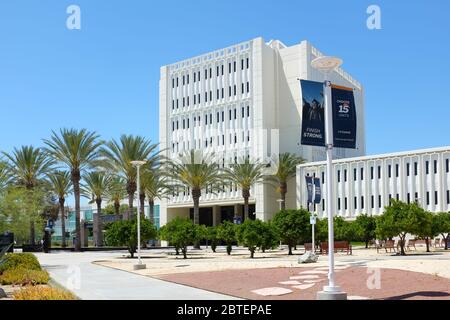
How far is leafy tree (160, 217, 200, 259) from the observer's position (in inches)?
1535

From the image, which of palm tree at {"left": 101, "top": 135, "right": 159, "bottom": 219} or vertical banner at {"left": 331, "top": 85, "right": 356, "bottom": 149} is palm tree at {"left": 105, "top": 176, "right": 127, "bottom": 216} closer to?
palm tree at {"left": 101, "top": 135, "right": 159, "bottom": 219}

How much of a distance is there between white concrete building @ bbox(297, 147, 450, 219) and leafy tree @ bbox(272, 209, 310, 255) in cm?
2432

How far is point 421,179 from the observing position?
6212 centimetres

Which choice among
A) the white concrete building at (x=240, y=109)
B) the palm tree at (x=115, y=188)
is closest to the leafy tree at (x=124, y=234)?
the palm tree at (x=115, y=188)

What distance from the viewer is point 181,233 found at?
3900cm

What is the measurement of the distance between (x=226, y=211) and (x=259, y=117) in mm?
16062

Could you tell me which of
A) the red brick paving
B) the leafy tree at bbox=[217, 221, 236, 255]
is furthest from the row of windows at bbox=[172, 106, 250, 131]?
the red brick paving

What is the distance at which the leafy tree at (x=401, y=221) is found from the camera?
1357 inches

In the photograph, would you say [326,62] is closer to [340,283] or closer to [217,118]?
[340,283]

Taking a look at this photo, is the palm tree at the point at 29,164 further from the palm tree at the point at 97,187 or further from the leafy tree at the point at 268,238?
the leafy tree at the point at 268,238

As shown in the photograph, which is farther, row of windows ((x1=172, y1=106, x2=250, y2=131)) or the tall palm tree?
row of windows ((x1=172, y1=106, x2=250, y2=131))

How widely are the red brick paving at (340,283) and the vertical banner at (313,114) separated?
395 centimetres
